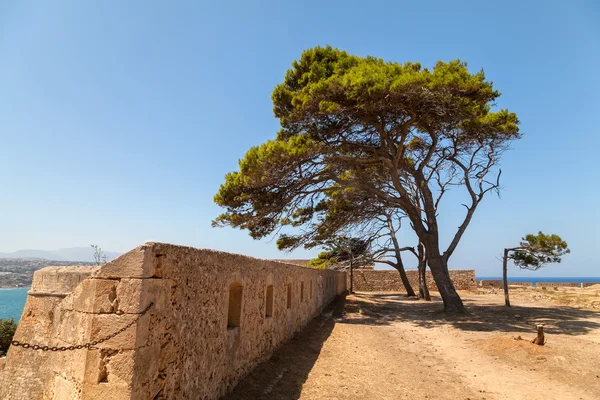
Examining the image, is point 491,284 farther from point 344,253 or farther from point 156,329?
point 156,329

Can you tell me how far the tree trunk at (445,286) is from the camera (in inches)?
585

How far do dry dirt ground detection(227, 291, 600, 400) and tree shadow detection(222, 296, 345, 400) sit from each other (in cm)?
2

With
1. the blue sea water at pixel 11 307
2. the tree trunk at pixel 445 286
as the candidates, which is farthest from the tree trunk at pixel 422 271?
the blue sea water at pixel 11 307

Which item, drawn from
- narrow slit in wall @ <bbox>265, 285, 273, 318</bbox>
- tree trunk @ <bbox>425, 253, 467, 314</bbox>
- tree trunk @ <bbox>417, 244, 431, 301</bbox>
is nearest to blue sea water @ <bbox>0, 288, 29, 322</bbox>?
narrow slit in wall @ <bbox>265, 285, 273, 318</bbox>

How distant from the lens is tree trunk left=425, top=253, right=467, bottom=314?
585 inches

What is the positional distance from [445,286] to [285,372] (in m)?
10.6

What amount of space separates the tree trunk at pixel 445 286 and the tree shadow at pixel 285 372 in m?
7.06

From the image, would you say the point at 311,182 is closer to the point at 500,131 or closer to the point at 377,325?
the point at 377,325

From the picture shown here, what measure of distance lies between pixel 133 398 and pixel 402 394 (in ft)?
14.2

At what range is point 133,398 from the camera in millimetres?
3258

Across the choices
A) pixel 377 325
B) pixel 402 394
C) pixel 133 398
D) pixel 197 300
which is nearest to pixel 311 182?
pixel 377 325

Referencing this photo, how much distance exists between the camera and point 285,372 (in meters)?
6.45

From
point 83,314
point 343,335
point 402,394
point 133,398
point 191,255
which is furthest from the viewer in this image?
point 343,335

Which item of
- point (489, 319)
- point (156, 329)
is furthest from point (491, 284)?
point (156, 329)
